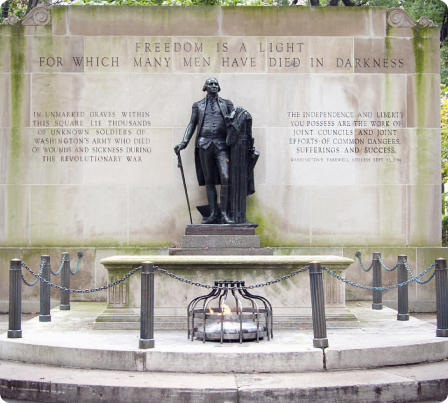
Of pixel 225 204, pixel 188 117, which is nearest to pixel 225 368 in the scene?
pixel 225 204

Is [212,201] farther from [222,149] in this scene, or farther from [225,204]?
[222,149]

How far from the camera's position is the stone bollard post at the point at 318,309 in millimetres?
8375

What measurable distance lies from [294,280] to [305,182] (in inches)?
169

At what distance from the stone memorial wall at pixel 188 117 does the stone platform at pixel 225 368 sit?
199 inches

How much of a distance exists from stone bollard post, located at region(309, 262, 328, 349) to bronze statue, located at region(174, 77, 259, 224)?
4676mm

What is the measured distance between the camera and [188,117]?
14594mm

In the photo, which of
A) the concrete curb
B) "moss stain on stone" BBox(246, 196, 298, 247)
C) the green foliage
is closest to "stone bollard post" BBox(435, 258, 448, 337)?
the concrete curb

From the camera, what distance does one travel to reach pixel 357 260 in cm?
1434

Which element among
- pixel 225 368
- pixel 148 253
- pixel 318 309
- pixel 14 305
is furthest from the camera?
pixel 148 253

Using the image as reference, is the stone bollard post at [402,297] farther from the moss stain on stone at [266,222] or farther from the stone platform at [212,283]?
the moss stain on stone at [266,222]

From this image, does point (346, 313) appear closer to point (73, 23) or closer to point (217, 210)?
point (217, 210)

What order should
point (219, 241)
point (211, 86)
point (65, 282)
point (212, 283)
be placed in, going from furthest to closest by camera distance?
1. point (65, 282)
2. point (211, 86)
3. point (219, 241)
4. point (212, 283)

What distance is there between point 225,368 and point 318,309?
56.0 inches

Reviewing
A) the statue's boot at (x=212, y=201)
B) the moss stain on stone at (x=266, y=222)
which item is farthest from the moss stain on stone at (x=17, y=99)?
the moss stain on stone at (x=266, y=222)
